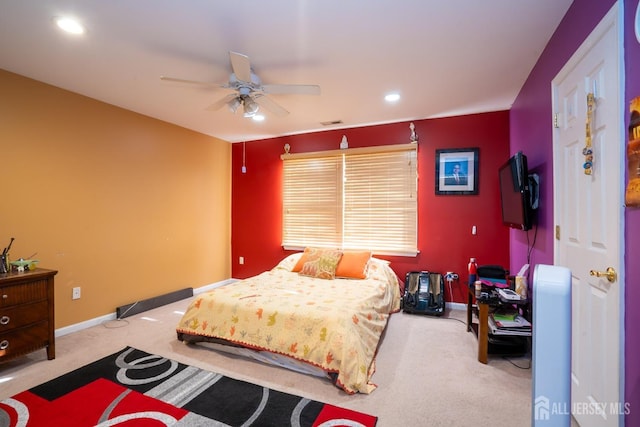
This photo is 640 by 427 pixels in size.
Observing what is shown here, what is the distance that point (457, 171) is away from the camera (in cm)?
376

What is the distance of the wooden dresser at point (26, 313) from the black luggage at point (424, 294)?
140 inches

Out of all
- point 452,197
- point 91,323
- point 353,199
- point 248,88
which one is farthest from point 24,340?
point 452,197

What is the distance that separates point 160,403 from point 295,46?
104 inches

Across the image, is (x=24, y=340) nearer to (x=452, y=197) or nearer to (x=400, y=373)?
(x=400, y=373)

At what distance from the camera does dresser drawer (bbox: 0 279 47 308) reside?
7.36 ft

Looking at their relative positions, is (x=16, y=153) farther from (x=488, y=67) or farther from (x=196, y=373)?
(x=488, y=67)

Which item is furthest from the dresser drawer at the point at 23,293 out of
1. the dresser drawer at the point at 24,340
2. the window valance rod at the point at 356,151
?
the window valance rod at the point at 356,151

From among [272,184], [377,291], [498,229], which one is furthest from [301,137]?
[498,229]

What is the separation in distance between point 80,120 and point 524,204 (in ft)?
14.2

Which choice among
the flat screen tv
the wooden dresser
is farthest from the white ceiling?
the wooden dresser

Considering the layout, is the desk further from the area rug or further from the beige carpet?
the area rug

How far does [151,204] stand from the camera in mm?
3855

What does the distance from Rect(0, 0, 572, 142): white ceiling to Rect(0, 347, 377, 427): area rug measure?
248cm

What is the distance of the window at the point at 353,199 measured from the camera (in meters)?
4.00
